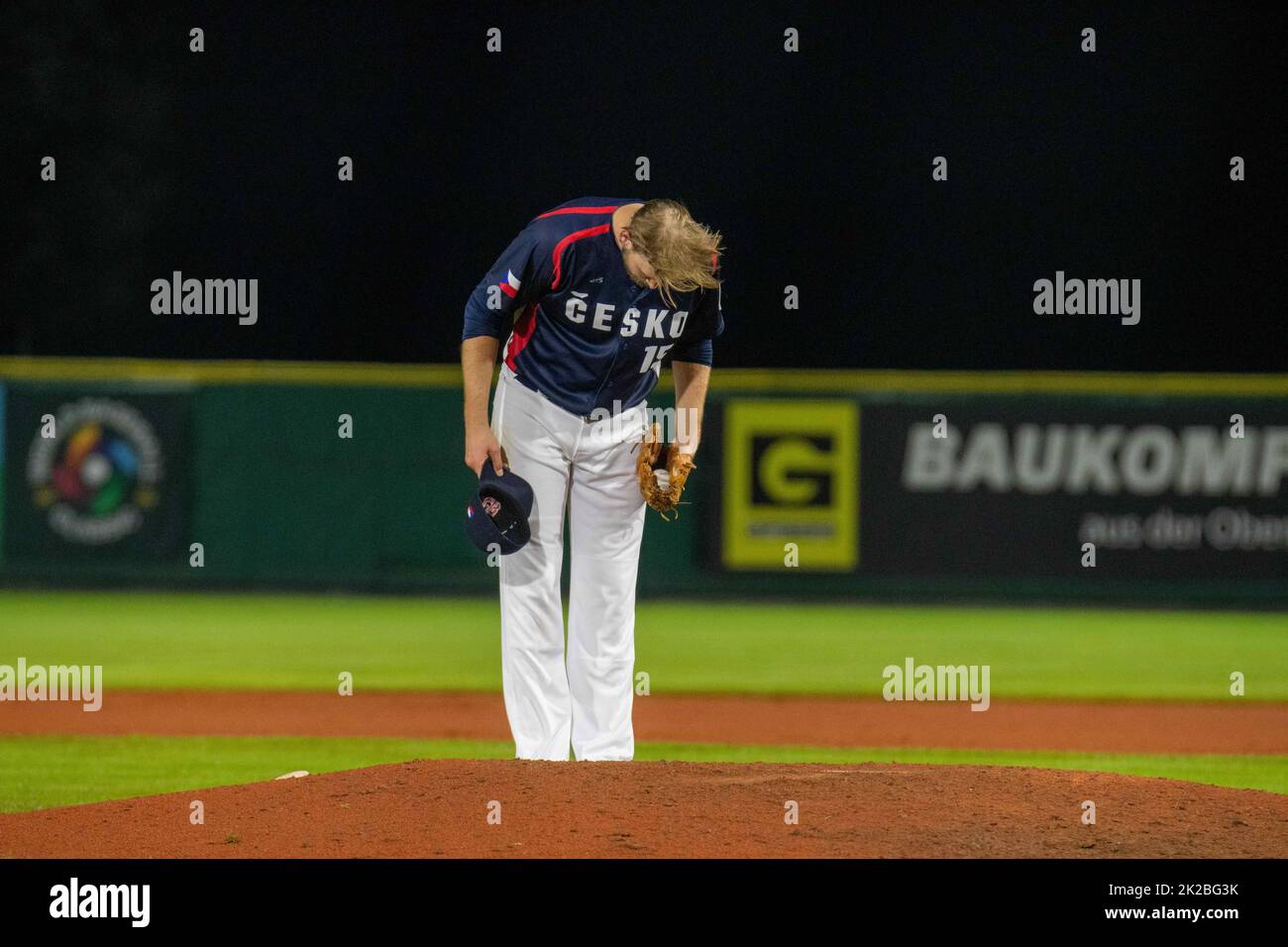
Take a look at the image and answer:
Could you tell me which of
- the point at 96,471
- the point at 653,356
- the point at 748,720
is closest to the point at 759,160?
the point at 96,471

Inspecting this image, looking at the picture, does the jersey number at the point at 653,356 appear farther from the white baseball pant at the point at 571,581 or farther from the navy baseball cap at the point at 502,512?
the navy baseball cap at the point at 502,512

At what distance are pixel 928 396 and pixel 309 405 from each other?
5.69m

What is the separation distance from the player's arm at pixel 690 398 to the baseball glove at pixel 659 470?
131mm

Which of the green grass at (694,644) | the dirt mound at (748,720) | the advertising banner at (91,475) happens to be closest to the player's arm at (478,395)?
the dirt mound at (748,720)

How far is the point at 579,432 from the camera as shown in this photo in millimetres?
6051

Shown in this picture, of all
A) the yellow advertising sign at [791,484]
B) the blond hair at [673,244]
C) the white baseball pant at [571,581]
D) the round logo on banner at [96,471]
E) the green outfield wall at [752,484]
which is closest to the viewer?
the blond hair at [673,244]

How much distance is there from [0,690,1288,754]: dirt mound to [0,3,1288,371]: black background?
11291 mm

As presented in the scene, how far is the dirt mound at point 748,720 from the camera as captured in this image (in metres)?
8.74

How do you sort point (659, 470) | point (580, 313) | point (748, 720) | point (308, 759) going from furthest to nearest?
point (748, 720) < point (308, 759) < point (659, 470) < point (580, 313)

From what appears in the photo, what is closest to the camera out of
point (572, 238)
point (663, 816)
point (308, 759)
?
point (663, 816)

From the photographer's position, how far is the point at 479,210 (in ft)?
72.3

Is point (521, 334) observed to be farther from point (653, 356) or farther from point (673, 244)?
point (673, 244)

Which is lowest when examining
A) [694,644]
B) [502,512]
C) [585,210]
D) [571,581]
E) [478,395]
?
[694,644]

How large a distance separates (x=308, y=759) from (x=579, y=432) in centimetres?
267
